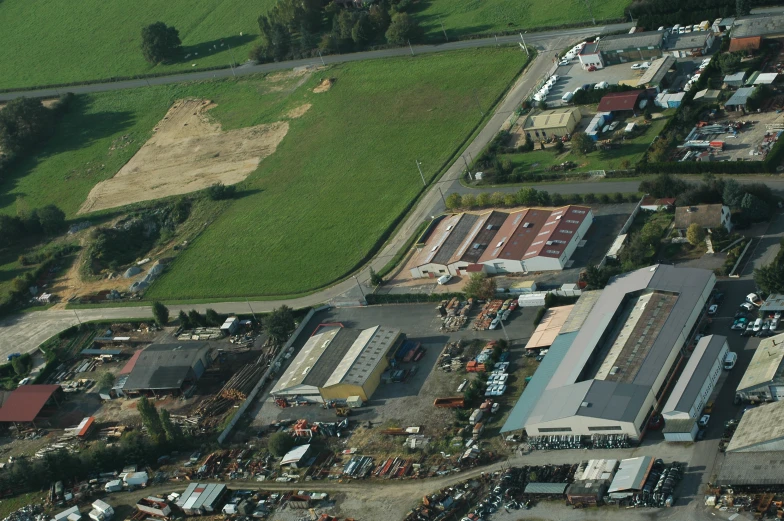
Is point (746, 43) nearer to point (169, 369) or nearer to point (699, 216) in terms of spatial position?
point (699, 216)

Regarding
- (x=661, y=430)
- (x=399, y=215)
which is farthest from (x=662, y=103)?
(x=661, y=430)

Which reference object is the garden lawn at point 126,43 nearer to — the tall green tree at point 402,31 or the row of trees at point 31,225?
the tall green tree at point 402,31

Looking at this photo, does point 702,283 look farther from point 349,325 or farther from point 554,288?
point 349,325

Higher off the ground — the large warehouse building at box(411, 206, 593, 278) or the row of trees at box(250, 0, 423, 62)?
the row of trees at box(250, 0, 423, 62)

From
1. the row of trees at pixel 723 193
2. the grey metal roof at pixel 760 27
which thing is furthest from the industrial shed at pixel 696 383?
the grey metal roof at pixel 760 27

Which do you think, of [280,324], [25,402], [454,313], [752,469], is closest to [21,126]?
[25,402]

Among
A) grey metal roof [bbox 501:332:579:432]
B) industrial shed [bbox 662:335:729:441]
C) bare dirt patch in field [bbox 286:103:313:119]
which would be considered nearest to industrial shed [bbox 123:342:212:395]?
grey metal roof [bbox 501:332:579:432]

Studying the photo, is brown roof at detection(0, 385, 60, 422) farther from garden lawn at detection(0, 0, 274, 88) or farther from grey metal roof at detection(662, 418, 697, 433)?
garden lawn at detection(0, 0, 274, 88)
